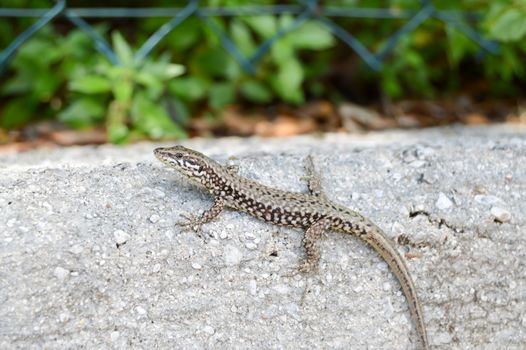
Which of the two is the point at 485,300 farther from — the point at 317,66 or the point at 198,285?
the point at 317,66

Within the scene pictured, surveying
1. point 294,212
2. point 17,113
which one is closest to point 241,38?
point 17,113

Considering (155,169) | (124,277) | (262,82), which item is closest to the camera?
(124,277)

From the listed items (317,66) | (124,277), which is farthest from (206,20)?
Result: (124,277)

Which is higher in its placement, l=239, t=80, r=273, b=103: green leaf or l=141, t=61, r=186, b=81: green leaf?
l=239, t=80, r=273, b=103: green leaf

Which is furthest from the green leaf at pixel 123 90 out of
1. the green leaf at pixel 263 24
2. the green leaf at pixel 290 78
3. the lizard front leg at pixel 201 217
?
the lizard front leg at pixel 201 217

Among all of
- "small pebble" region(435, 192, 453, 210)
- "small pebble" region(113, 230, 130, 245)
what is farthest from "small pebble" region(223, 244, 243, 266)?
"small pebble" region(435, 192, 453, 210)

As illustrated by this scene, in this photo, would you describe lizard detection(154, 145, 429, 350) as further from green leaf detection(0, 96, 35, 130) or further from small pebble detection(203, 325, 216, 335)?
green leaf detection(0, 96, 35, 130)
